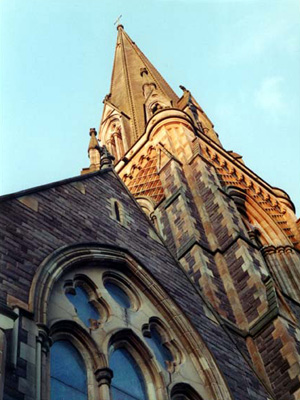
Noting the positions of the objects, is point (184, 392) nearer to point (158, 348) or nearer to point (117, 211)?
point (158, 348)

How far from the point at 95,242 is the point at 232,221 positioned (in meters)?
7.28

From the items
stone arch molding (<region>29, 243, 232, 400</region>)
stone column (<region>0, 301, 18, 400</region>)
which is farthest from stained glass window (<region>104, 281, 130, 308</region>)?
stone column (<region>0, 301, 18, 400</region>)

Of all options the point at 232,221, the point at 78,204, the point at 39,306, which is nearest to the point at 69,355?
the point at 39,306

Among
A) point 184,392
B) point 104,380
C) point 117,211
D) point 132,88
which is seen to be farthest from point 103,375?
point 132,88

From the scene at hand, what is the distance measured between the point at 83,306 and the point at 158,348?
118 cm

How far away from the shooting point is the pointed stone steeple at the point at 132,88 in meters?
30.6

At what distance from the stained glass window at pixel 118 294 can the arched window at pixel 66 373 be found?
5.05 feet

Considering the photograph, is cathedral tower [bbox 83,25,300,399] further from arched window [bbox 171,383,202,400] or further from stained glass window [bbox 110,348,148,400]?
stained glass window [bbox 110,348,148,400]

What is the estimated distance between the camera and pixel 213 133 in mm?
30328

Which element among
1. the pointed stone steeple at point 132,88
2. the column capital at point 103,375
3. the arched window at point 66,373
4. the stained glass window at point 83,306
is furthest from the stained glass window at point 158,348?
the pointed stone steeple at point 132,88

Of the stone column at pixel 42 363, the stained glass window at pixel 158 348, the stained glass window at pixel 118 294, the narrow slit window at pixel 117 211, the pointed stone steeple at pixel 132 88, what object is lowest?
the stone column at pixel 42 363

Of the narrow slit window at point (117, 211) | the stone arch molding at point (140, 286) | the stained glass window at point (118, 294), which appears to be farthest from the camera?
the narrow slit window at point (117, 211)

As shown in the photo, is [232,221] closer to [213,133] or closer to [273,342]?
[273,342]

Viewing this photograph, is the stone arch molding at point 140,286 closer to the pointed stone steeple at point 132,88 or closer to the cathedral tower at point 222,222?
the cathedral tower at point 222,222
